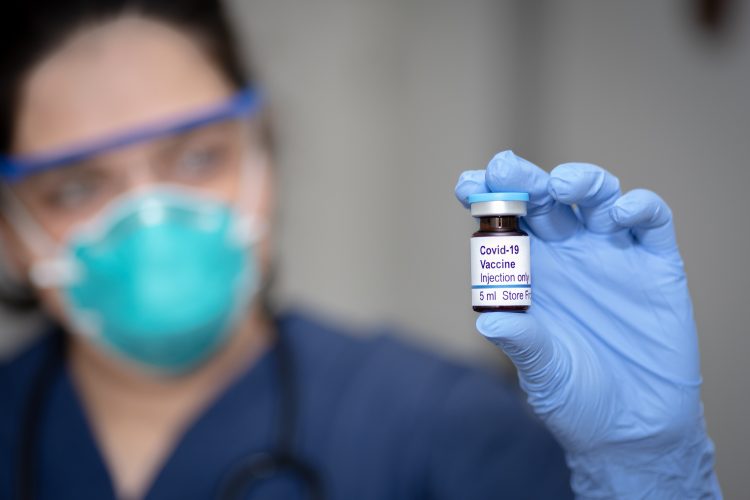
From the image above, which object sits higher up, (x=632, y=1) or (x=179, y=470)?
(x=632, y=1)

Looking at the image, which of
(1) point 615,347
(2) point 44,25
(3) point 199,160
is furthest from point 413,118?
(1) point 615,347

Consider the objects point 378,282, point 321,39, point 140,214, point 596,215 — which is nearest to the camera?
point 596,215

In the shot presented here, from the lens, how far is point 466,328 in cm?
200

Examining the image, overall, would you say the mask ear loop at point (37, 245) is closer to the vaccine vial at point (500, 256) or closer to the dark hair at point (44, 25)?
the dark hair at point (44, 25)

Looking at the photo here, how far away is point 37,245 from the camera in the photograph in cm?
100

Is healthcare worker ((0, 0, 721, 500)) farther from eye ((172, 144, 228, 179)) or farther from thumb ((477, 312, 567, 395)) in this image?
thumb ((477, 312, 567, 395))

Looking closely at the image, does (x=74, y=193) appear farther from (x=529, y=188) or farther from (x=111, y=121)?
(x=529, y=188)

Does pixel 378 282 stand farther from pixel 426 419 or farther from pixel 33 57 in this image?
pixel 33 57

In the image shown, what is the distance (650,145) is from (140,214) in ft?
3.25

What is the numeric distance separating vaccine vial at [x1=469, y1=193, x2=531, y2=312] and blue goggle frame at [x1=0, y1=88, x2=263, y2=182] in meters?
0.57

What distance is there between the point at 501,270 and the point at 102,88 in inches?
26.7

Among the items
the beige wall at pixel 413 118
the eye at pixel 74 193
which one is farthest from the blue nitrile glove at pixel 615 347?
the beige wall at pixel 413 118

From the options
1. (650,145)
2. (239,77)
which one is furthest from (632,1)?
(239,77)

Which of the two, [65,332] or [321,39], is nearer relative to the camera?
[65,332]
